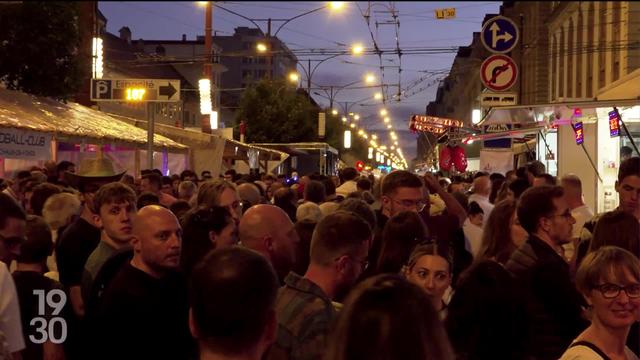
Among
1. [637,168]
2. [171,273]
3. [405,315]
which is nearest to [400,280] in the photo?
[405,315]

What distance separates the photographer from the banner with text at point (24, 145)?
1382 cm

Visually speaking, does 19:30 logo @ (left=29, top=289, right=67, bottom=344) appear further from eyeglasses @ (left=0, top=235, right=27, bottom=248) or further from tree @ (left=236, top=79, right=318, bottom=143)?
tree @ (left=236, top=79, right=318, bottom=143)

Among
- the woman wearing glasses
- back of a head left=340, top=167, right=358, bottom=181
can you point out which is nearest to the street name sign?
back of a head left=340, top=167, right=358, bottom=181

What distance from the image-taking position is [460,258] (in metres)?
7.27

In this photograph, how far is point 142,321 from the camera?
4.45 m

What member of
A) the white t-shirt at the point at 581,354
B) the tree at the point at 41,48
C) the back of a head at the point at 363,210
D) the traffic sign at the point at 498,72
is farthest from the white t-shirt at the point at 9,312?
the tree at the point at 41,48

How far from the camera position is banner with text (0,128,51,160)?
45.3ft

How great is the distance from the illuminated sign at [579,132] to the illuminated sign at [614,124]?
83 cm

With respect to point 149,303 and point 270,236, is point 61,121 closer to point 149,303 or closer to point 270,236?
point 270,236

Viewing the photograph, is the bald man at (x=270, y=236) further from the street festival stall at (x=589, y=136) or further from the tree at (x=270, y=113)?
the tree at (x=270, y=113)

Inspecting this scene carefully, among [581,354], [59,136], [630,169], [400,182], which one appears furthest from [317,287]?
[59,136]

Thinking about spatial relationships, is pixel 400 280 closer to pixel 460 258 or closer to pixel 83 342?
pixel 83 342

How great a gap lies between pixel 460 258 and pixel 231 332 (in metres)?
4.67

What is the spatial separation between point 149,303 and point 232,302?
179 centimetres
